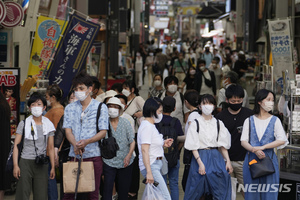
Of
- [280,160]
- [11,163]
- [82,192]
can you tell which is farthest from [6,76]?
→ [280,160]

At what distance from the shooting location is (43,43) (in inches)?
514

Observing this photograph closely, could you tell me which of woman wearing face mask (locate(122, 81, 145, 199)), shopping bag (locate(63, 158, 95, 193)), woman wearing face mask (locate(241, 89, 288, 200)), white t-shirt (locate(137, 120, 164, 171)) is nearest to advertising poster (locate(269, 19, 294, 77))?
woman wearing face mask (locate(122, 81, 145, 199))

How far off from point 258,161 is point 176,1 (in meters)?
113

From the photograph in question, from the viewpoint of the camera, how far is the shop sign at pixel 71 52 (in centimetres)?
1295

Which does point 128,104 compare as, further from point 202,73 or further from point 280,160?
point 202,73

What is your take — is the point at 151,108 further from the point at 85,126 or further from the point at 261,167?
the point at 261,167

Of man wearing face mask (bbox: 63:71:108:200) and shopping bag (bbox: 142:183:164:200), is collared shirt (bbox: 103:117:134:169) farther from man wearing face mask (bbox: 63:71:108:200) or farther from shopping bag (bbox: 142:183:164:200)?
shopping bag (bbox: 142:183:164:200)

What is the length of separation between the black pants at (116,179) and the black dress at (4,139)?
140 centimetres

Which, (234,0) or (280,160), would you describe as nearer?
(280,160)

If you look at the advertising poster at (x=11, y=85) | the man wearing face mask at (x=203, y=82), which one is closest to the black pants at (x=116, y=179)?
the advertising poster at (x=11, y=85)

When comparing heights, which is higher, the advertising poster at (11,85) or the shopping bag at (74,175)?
the advertising poster at (11,85)

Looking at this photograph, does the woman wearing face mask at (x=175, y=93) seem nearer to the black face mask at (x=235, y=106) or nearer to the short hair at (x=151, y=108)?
the black face mask at (x=235, y=106)

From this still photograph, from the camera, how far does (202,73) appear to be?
45.9ft

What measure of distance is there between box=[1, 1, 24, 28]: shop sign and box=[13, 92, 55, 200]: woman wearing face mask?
4518 millimetres
